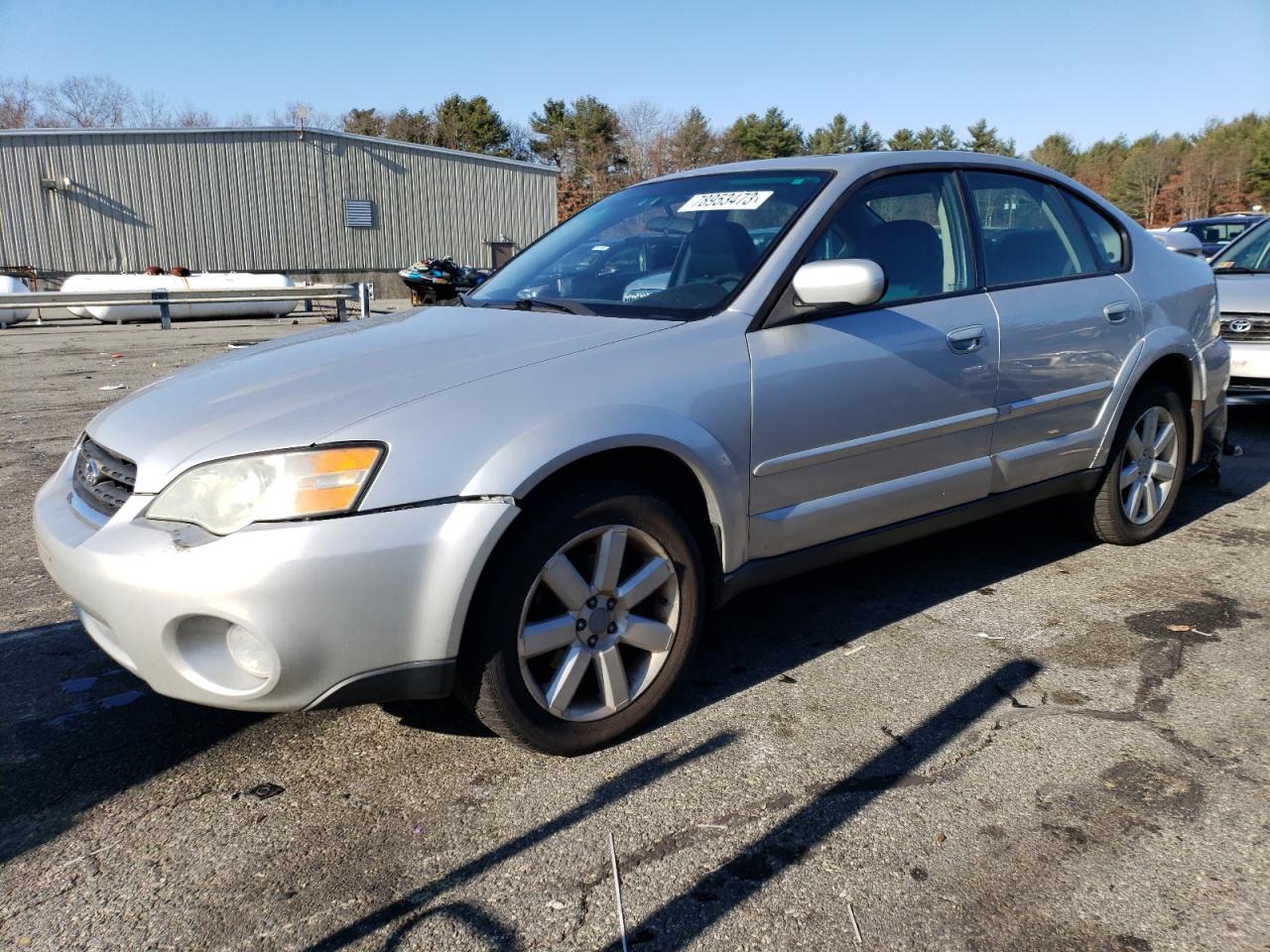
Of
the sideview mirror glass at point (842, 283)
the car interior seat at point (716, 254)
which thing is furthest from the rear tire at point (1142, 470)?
the car interior seat at point (716, 254)

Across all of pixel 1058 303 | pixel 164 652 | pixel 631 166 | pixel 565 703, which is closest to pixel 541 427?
pixel 565 703

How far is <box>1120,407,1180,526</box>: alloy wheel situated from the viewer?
14.2 ft

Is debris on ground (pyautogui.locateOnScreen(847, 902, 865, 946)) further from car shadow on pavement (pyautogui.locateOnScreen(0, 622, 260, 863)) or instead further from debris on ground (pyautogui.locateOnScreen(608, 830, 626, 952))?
car shadow on pavement (pyautogui.locateOnScreen(0, 622, 260, 863))

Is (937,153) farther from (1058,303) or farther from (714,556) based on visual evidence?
(714,556)

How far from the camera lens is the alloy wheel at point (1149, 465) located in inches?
171

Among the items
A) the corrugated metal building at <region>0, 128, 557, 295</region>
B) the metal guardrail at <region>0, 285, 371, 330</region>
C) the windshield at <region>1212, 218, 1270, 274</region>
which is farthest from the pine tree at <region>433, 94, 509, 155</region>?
the windshield at <region>1212, 218, 1270, 274</region>

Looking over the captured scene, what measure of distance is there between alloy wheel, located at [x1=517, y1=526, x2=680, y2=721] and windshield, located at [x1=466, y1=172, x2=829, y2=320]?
78cm

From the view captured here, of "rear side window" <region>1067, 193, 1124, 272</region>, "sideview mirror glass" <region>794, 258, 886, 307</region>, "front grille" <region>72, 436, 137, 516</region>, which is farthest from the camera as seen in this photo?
"rear side window" <region>1067, 193, 1124, 272</region>

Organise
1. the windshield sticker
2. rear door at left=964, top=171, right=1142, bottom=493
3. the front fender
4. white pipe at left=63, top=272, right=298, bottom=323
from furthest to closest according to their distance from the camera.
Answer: white pipe at left=63, top=272, right=298, bottom=323, rear door at left=964, top=171, right=1142, bottom=493, the windshield sticker, the front fender

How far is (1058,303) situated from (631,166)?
A: 69667 millimetres

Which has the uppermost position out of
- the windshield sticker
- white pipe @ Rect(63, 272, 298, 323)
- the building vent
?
the building vent

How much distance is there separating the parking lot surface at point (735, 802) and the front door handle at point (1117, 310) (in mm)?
1145

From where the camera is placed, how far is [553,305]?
3.33 metres

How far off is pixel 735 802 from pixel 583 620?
0.59 meters
